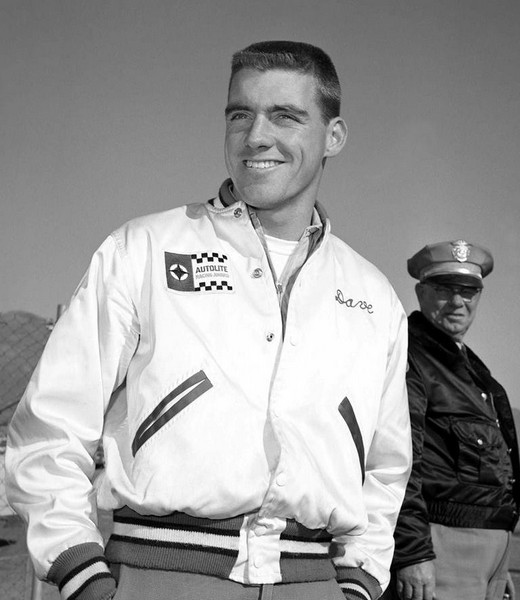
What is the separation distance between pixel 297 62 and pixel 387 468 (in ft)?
2.66

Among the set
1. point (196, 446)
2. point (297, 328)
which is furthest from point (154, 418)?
point (297, 328)

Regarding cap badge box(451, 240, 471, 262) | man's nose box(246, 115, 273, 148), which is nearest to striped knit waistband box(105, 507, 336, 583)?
man's nose box(246, 115, 273, 148)

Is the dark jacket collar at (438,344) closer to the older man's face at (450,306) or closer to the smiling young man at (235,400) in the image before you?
the older man's face at (450,306)

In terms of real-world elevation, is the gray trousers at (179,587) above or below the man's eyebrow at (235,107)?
below

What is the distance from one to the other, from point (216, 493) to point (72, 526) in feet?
0.76

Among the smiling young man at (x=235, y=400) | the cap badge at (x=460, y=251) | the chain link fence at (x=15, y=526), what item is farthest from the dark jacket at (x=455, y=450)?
the chain link fence at (x=15, y=526)

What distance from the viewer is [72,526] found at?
56.0 inches

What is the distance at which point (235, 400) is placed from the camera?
1.49 metres

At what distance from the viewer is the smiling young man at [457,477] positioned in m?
2.61

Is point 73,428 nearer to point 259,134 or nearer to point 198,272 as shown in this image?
point 198,272

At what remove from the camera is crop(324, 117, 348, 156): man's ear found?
1841 mm

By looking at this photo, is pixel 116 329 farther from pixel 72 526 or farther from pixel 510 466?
pixel 510 466

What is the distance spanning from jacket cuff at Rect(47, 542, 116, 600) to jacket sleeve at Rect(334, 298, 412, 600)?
1.57 feet

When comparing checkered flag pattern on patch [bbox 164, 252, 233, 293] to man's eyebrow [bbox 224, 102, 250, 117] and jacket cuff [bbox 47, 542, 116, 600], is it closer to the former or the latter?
man's eyebrow [bbox 224, 102, 250, 117]
